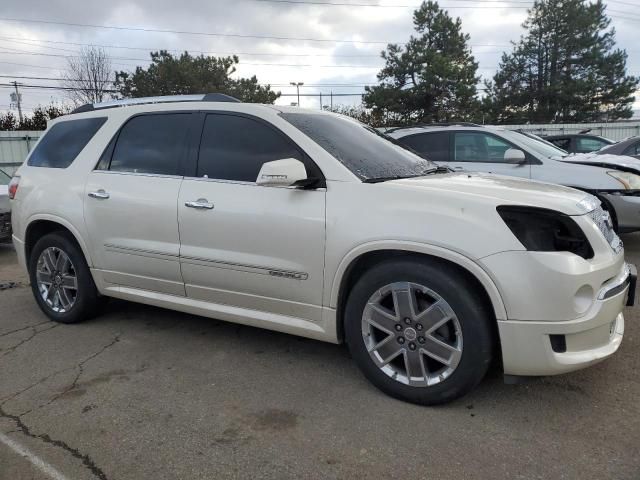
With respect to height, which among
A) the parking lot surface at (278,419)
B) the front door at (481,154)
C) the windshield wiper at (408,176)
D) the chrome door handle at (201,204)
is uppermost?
the front door at (481,154)

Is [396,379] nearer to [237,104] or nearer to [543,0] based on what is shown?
[237,104]

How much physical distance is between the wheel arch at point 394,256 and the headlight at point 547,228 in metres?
0.31

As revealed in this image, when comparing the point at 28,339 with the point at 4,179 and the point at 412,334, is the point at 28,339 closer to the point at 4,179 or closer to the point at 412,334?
the point at 412,334

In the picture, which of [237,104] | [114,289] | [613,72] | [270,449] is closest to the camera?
[270,449]

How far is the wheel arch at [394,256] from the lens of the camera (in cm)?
280

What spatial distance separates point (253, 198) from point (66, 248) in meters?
2.02

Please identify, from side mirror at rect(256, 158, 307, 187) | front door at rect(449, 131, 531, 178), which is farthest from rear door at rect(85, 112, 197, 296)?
front door at rect(449, 131, 531, 178)

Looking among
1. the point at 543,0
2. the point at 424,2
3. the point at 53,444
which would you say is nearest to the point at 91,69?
the point at 424,2

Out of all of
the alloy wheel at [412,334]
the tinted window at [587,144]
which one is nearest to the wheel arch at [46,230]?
the alloy wheel at [412,334]

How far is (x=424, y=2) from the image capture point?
42.6 m

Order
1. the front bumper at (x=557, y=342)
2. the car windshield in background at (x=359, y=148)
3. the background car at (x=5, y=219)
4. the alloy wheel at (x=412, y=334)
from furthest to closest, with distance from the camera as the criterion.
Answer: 1. the background car at (x=5, y=219)
2. the car windshield in background at (x=359, y=148)
3. the alloy wheel at (x=412, y=334)
4. the front bumper at (x=557, y=342)

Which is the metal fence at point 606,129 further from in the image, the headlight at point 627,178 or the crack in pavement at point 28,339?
the crack in pavement at point 28,339

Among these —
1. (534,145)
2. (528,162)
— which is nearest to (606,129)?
(534,145)

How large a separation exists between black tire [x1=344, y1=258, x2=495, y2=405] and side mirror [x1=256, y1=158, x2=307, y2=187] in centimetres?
71
